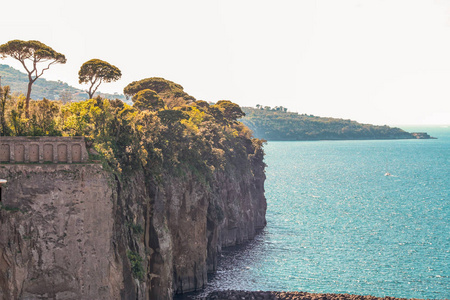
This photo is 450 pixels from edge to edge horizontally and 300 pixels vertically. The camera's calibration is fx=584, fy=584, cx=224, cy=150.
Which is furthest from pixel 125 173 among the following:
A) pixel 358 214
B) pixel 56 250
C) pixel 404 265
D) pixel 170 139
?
pixel 358 214

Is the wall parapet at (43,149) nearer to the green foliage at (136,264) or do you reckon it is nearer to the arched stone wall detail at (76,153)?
the arched stone wall detail at (76,153)

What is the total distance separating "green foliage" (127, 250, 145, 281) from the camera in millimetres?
54969

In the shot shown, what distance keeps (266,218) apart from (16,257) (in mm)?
78489

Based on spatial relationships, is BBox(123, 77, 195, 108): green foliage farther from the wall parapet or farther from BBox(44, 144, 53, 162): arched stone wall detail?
BBox(44, 144, 53, 162): arched stone wall detail

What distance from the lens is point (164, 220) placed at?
219 ft

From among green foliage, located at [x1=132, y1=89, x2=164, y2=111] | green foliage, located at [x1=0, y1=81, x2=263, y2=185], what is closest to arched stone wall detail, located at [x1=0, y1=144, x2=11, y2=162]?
green foliage, located at [x1=0, y1=81, x2=263, y2=185]

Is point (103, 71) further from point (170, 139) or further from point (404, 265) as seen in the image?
point (404, 265)

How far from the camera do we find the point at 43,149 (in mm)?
52094

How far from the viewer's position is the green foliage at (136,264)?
54969 mm

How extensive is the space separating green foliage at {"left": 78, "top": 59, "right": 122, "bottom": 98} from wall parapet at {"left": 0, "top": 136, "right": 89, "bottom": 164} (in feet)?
76.1

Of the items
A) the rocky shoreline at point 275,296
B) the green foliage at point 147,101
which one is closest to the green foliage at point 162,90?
the green foliage at point 147,101

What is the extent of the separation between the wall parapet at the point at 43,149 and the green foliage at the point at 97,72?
2320cm

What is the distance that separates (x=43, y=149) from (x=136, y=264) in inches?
547

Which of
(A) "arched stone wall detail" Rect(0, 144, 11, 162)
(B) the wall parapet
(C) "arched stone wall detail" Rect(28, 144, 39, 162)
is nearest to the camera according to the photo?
(A) "arched stone wall detail" Rect(0, 144, 11, 162)
